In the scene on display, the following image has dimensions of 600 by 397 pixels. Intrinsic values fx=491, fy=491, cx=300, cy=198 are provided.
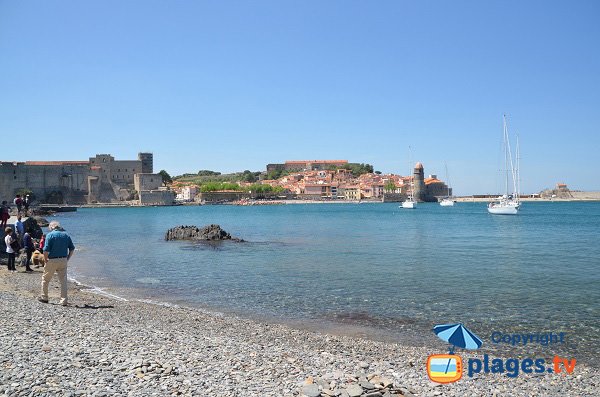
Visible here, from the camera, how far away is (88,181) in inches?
3947

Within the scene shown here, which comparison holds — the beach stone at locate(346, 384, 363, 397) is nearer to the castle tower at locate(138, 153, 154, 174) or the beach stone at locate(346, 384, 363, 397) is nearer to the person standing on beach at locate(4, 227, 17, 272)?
the person standing on beach at locate(4, 227, 17, 272)

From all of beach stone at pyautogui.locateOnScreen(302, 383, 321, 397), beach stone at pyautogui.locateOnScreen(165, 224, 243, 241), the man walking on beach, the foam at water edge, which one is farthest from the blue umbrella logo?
beach stone at pyautogui.locateOnScreen(165, 224, 243, 241)

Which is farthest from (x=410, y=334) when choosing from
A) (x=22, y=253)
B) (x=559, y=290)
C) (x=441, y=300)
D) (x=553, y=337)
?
(x=22, y=253)

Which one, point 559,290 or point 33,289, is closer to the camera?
point 33,289

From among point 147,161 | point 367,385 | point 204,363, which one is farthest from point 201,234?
point 147,161

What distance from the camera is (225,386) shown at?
16.5 feet

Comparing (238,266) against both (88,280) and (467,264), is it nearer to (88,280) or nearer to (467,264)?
(88,280)

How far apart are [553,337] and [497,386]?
3.57 meters

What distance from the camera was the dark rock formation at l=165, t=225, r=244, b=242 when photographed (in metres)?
29.3

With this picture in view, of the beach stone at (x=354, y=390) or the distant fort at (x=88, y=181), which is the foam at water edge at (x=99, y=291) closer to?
the beach stone at (x=354, y=390)

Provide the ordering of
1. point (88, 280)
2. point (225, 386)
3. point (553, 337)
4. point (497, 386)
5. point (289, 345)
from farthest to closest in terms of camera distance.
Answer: point (88, 280) → point (553, 337) → point (289, 345) → point (497, 386) → point (225, 386)

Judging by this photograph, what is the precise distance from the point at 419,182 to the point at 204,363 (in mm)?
120759

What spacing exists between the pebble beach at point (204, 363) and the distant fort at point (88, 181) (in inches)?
3550

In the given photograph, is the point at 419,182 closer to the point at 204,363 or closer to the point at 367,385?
the point at 204,363
